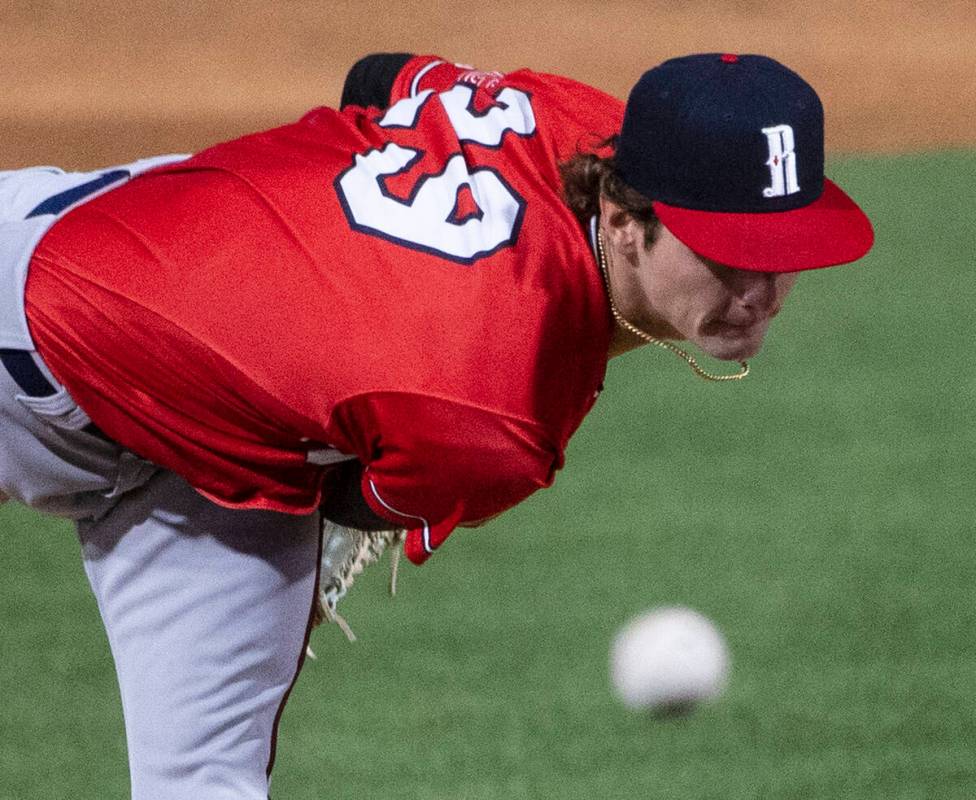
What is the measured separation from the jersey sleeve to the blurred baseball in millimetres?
1006

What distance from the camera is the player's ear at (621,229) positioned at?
216 cm

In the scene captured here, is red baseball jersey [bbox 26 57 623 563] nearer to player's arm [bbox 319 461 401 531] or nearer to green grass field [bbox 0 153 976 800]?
player's arm [bbox 319 461 401 531]

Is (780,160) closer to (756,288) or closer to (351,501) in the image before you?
(756,288)

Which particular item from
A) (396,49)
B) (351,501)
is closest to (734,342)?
(351,501)

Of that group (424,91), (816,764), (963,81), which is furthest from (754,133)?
(963,81)

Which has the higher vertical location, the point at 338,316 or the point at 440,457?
the point at 338,316

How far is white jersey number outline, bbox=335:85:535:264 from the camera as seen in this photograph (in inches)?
86.2

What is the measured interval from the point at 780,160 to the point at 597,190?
0.27m

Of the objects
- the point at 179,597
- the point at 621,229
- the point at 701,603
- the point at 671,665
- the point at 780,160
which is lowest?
the point at 701,603

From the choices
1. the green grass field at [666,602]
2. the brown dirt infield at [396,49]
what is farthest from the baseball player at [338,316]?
the brown dirt infield at [396,49]

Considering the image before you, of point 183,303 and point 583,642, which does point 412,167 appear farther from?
point 583,642

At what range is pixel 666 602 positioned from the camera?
4020 millimetres

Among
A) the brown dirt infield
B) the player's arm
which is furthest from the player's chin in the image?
the brown dirt infield

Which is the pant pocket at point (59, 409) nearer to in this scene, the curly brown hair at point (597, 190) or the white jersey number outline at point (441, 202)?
the white jersey number outline at point (441, 202)
